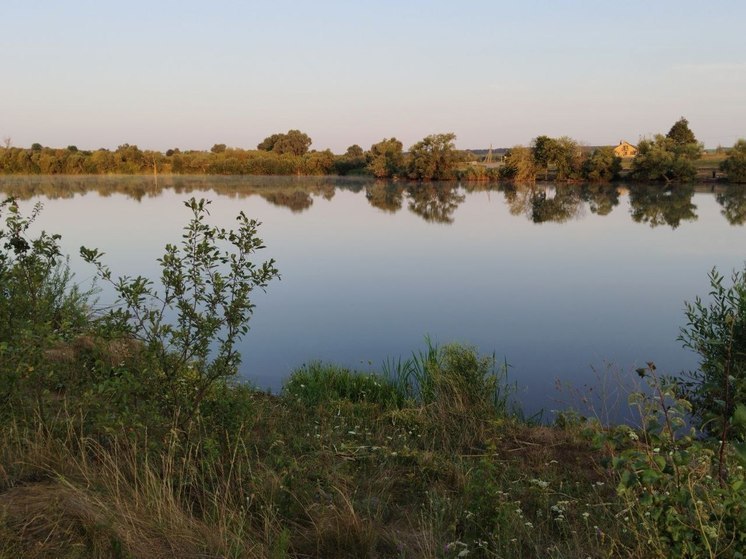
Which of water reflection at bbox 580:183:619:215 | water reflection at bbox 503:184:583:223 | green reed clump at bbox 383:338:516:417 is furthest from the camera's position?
water reflection at bbox 580:183:619:215

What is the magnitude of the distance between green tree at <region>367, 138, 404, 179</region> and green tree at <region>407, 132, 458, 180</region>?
3426 mm

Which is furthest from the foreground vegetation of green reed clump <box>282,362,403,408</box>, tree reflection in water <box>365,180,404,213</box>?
tree reflection in water <box>365,180,404,213</box>

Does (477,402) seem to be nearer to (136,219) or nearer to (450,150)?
(136,219)

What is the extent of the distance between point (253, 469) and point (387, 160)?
60967 millimetres

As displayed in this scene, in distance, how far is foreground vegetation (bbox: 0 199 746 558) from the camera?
7.57 feet

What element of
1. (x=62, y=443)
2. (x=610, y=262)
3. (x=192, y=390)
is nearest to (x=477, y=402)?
(x=192, y=390)

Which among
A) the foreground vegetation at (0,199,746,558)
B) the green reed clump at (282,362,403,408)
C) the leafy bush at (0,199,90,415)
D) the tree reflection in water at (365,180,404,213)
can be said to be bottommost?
the green reed clump at (282,362,403,408)

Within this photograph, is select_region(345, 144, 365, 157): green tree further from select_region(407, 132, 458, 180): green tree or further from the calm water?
the calm water

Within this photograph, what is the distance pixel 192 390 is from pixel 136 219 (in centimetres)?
2401

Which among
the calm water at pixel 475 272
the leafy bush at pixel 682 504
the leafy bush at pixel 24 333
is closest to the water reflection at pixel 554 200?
the calm water at pixel 475 272

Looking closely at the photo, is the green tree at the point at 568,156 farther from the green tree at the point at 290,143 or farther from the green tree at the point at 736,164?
the green tree at the point at 290,143

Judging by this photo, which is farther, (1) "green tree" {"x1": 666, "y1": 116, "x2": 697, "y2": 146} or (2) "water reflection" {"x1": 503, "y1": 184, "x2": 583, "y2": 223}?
(1) "green tree" {"x1": 666, "y1": 116, "x2": 697, "y2": 146}

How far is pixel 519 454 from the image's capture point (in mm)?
4684

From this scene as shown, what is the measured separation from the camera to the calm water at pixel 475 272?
8875 millimetres
